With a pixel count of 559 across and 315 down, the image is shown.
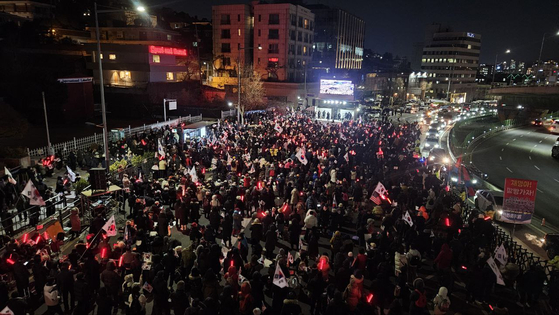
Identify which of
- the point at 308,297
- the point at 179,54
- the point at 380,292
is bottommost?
the point at 308,297

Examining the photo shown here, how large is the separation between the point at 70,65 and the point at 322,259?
51.9 m

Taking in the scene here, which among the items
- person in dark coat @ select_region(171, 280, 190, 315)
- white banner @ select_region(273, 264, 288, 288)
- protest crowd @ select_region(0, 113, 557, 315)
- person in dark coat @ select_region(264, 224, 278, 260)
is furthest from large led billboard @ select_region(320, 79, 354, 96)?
person in dark coat @ select_region(171, 280, 190, 315)

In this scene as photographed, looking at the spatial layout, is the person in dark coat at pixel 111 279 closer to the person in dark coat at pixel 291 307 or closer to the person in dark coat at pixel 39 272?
the person in dark coat at pixel 39 272

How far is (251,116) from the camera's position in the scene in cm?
3734

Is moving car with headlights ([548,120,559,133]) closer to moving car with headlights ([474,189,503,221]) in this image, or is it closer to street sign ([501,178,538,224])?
moving car with headlights ([474,189,503,221])

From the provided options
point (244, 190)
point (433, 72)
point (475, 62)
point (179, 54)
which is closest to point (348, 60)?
point (433, 72)

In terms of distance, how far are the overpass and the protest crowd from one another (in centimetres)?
5697

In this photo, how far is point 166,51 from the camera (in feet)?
177

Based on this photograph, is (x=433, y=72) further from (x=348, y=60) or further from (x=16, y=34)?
(x=16, y=34)

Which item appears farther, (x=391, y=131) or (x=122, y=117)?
(x=122, y=117)

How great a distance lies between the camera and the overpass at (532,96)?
60.1 metres

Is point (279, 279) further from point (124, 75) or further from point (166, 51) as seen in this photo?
point (166, 51)

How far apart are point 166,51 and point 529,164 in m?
48.3

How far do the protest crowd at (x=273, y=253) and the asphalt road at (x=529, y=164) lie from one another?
6.35m
